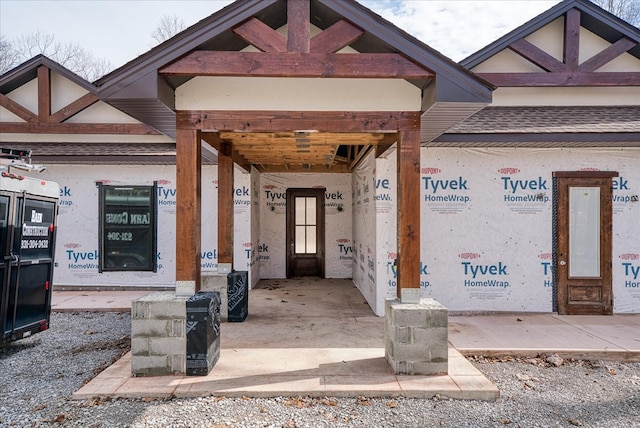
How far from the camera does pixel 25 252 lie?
4.90 metres

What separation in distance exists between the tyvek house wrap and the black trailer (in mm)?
4949

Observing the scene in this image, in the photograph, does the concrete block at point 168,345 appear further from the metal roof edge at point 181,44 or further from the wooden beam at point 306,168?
the wooden beam at point 306,168

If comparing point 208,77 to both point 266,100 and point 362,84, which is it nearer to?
point 266,100

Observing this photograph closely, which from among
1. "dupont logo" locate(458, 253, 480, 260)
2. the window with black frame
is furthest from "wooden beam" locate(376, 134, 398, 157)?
the window with black frame

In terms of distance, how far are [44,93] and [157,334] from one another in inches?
287

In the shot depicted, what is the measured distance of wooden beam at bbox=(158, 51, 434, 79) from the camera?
382 cm

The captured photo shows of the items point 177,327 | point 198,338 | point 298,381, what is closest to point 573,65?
point 298,381

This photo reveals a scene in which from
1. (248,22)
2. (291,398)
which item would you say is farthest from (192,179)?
(291,398)

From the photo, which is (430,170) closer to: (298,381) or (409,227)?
(409,227)

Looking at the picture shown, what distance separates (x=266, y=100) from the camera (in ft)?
14.2

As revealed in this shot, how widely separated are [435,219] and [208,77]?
14.4 feet

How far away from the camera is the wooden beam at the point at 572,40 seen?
728cm

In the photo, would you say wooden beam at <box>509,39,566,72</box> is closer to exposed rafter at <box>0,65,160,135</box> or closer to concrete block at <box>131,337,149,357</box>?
concrete block at <box>131,337,149,357</box>

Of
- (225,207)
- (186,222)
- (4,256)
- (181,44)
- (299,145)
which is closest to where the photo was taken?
(181,44)
